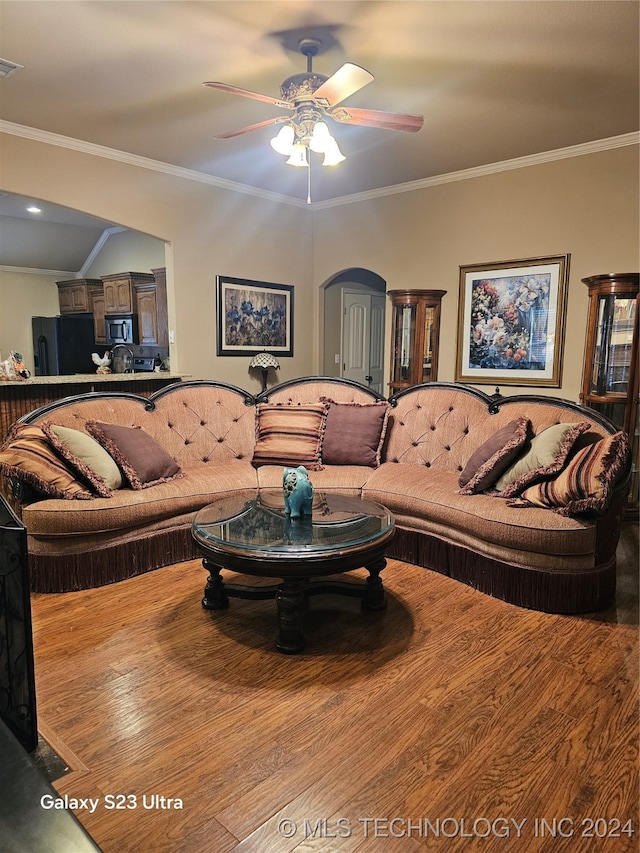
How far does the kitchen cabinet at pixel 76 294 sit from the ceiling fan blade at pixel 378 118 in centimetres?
588

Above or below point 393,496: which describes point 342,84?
above

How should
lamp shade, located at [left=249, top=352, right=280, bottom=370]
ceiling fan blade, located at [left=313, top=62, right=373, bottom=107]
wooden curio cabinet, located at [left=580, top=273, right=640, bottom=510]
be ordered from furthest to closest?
lamp shade, located at [left=249, top=352, right=280, bottom=370]
wooden curio cabinet, located at [left=580, top=273, right=640, bottom=510]
ceiling fan blade, located at [left=313, top=62, right=373, bottom=107]

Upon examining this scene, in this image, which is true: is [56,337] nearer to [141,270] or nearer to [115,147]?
[141,270]

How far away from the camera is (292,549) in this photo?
7.51ft

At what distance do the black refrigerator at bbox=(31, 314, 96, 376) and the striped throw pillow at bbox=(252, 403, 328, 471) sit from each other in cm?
490

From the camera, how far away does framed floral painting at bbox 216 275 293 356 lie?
5.70 metres

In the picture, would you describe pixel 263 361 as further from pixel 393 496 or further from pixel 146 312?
pixel 393 496

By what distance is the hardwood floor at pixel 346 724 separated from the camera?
151 centimetres

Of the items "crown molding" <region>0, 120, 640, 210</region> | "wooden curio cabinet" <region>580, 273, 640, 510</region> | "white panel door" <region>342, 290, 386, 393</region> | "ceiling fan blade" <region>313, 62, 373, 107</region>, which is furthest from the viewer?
"white panel door" <region>342, 290, 386, 393</region>

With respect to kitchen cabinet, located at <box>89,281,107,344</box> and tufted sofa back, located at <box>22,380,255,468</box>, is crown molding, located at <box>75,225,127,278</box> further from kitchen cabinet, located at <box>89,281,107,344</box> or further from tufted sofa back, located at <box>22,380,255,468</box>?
tufted sofa back, located at <box>22,380,255,468</box>

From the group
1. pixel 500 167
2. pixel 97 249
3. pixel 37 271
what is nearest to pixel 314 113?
pixel 500 167

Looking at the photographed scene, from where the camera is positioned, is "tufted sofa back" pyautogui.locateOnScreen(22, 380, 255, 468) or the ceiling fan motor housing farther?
"tufted sofa back" pyautogui.locateOnScreen(22, 380, 255, 468)

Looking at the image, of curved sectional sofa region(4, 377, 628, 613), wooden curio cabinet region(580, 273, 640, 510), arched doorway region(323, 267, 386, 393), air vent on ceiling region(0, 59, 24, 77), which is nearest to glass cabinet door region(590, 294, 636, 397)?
wooden curio cabinet region(580, 273, 640, 510)

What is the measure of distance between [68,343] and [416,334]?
202 inches
